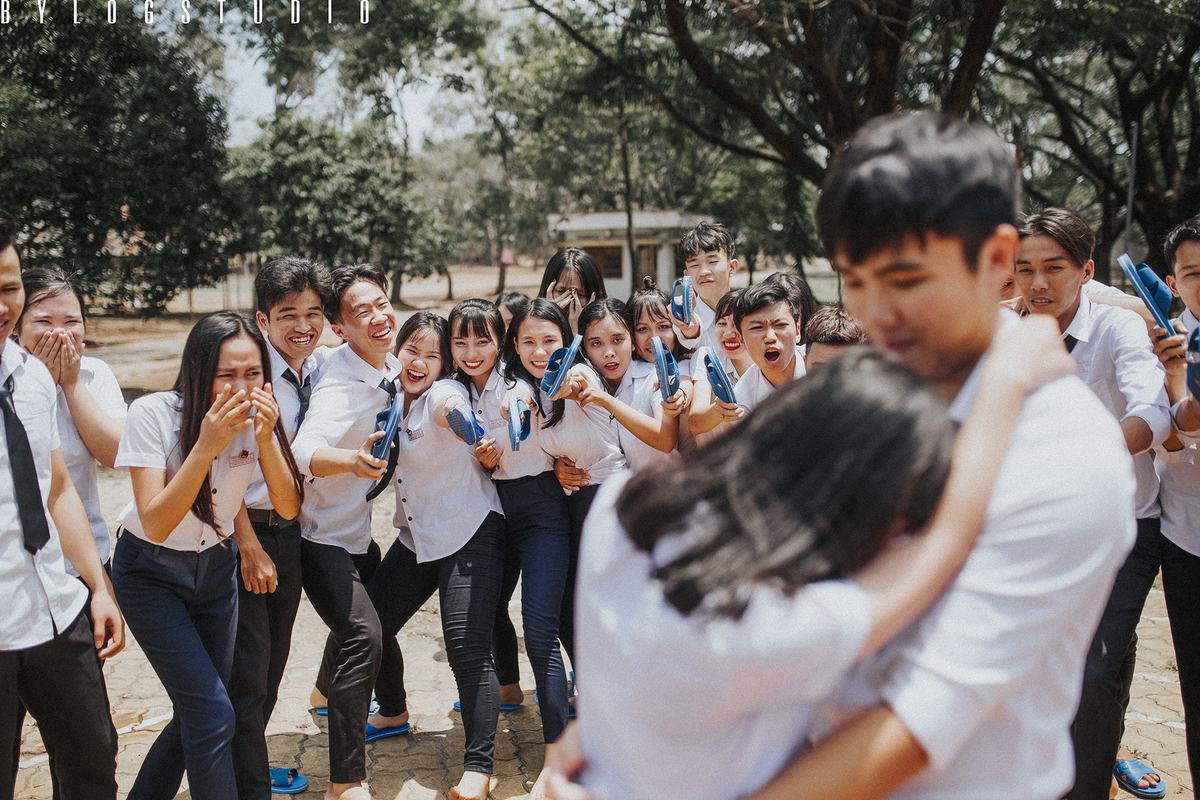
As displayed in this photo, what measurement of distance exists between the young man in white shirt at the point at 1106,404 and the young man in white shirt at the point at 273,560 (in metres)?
2.64

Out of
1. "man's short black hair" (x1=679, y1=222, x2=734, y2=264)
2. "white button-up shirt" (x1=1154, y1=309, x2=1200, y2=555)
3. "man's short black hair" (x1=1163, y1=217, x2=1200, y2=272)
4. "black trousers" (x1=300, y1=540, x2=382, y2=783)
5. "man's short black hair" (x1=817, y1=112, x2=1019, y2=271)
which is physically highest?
"man's short black hair" (x1=679, y1=222, x2=734, y2=264)

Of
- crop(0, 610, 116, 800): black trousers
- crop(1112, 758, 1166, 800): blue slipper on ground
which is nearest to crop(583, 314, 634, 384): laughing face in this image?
crop(0, 610, 116, 800): black trousers

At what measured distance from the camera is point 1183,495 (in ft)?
8.79

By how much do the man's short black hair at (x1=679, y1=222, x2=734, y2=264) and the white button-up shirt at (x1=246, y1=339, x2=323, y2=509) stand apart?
6.12 ft

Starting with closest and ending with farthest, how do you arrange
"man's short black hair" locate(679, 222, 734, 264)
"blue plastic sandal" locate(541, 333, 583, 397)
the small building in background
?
"blue plastic sandal" locate(541, 333, 583, 397)
"man's short black hair" locate(679, 222, 734, 264)
the small building in background

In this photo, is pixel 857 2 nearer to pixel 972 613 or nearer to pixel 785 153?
pixel 785 153

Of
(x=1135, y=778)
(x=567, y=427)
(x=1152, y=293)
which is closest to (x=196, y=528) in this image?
(x=567, y=427)

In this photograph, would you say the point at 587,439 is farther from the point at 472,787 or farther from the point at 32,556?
the point at 32,556

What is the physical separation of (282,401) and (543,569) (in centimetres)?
119

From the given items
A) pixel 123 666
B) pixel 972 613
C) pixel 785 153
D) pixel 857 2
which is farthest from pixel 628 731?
pixel 785 153

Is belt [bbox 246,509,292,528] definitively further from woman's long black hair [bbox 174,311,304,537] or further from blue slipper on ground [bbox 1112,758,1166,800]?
blue slipper on ground [bbox 1112,758,1166,800]

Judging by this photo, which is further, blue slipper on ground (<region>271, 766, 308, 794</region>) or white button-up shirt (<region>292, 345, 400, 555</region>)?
blue slipper on ground (<region>271, 766, 308, 794</region>)

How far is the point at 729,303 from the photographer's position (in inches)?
142

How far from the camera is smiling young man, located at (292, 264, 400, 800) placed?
3041mm
